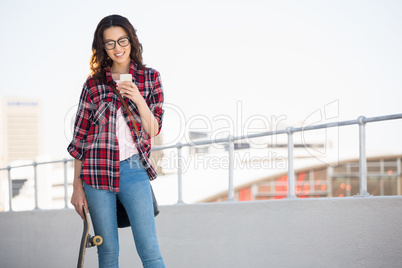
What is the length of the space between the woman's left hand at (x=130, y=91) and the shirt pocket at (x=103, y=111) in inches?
5.3

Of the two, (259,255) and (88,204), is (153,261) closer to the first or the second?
(88,204)

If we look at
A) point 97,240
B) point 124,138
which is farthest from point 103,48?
point 97,240

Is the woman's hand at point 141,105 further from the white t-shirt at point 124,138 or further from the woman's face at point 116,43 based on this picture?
the woman's face at point 116,43

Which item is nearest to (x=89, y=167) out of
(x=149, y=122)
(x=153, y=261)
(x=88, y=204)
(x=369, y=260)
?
(x=88, y=204)

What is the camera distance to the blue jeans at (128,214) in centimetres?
206

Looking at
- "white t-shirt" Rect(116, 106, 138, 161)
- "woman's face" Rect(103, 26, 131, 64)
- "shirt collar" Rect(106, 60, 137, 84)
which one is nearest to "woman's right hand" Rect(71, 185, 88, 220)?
"white t-shirt" Rect(116, 106, 138, 161)

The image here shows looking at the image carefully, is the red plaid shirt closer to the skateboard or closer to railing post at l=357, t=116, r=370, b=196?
the skateboard

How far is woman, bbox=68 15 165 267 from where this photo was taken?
2.07 metres

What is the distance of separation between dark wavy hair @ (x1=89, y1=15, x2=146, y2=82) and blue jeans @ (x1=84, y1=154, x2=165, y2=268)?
0.45m

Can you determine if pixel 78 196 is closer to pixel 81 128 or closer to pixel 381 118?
pixel 81 128

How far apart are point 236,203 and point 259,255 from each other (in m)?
0.47

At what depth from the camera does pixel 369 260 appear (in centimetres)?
307

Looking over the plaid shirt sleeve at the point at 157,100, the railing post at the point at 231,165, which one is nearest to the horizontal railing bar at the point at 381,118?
the railing post at the point at 231,165

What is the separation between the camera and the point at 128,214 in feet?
6.88
